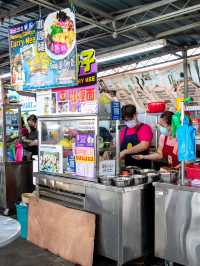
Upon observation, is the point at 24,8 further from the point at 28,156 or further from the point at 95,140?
the point at 95,140

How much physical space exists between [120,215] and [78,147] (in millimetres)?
929

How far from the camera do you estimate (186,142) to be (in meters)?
3.10

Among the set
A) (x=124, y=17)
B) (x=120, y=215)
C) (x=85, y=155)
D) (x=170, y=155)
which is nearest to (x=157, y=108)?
(x=124, y=17)

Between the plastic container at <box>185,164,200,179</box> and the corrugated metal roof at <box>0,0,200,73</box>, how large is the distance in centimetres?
295

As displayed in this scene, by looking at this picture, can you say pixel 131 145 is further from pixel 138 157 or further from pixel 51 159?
pixel 51 159

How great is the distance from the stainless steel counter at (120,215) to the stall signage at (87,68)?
44.4 inches

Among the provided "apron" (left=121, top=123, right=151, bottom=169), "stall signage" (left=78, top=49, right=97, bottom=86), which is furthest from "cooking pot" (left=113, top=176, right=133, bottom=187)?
"apron" (left=121, top=123, right=151, bottom=169)

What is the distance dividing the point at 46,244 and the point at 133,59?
21.0ft

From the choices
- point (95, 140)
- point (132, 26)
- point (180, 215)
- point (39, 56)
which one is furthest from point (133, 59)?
point (180, 215)

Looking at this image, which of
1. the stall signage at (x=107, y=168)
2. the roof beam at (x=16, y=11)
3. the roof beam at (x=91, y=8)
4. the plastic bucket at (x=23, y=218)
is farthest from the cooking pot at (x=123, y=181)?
the roof beam at (x=16, y=11)

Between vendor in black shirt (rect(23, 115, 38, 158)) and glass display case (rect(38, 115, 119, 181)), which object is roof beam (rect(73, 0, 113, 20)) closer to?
glass display case (rect(38, 115, 119, 181))

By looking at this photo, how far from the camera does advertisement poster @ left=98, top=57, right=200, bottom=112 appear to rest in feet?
27.0

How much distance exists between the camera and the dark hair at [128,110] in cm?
449

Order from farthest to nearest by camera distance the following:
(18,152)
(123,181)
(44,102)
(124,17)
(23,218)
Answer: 1. (124,17)
2. (18,152)
3. (23,218)
4. (44,102)
5. (123,181)
